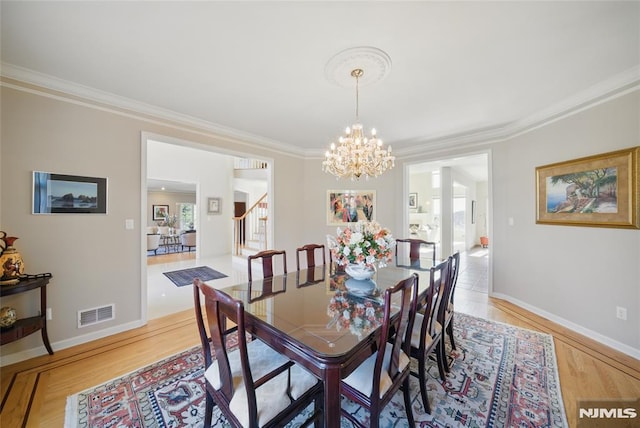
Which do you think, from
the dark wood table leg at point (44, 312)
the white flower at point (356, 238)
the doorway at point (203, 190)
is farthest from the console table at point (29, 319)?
the white flower at point (356, 238)

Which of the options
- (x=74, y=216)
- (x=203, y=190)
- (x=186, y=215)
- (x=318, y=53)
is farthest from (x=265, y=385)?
(x=186, y=215)

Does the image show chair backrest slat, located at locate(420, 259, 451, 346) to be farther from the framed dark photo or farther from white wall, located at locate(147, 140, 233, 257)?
white wall, located at locate(147, 140, 233, 257)

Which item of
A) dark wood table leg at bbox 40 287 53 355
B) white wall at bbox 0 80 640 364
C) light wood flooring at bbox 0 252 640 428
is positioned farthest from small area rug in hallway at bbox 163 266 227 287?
dark wood table leg at bbox 40 287 53 355

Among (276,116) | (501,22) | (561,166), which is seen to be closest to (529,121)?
(561,166)

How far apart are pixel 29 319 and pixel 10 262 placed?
1.85 ft

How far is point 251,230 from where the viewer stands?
741 centimetres

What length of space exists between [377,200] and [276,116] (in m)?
2.62

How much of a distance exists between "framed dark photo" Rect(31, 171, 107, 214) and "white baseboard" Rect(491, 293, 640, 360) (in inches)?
213

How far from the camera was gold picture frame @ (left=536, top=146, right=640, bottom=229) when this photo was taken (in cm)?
222

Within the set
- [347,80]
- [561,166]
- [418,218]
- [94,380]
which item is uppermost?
[347,80]

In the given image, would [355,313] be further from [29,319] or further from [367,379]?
[29,319]

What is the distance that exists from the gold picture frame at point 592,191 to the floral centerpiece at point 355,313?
2.69 meters

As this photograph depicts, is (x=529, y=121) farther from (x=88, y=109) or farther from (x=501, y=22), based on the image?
(x=88, y=109)

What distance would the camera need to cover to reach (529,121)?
312 cm
